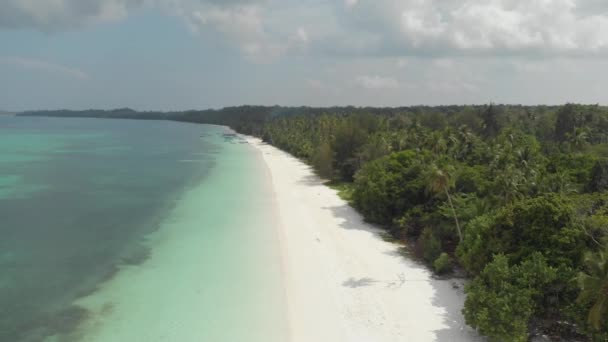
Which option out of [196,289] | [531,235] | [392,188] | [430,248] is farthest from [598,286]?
[392,188]

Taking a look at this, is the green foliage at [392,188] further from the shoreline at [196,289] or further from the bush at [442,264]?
the bush at [442,264]

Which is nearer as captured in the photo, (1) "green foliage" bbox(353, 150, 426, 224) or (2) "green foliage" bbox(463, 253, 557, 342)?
(2) "green foliage" bbox(463, 253, 557, 342)

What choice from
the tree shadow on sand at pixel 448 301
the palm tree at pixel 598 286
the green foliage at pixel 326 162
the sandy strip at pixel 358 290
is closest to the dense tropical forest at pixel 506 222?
the palm tree at pixel 598 286

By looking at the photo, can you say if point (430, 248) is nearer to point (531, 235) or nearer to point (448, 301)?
point (448, 301)

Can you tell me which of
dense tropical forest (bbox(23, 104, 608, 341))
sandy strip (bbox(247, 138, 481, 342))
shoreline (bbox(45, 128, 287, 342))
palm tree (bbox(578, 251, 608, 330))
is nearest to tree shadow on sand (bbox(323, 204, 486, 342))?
sandy strip (bbox(247, 138, 481, 342))

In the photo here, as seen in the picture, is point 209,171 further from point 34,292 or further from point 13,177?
point 34,292

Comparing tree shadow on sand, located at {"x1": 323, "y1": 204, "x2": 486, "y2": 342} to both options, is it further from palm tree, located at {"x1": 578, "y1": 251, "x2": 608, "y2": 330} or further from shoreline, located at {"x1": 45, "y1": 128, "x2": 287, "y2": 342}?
shoreline, located at {"x1": 45, "y1": 128, "x2": 287, "y2": 342}

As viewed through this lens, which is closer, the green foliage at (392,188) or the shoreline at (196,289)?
the shoreline at (196,289)
